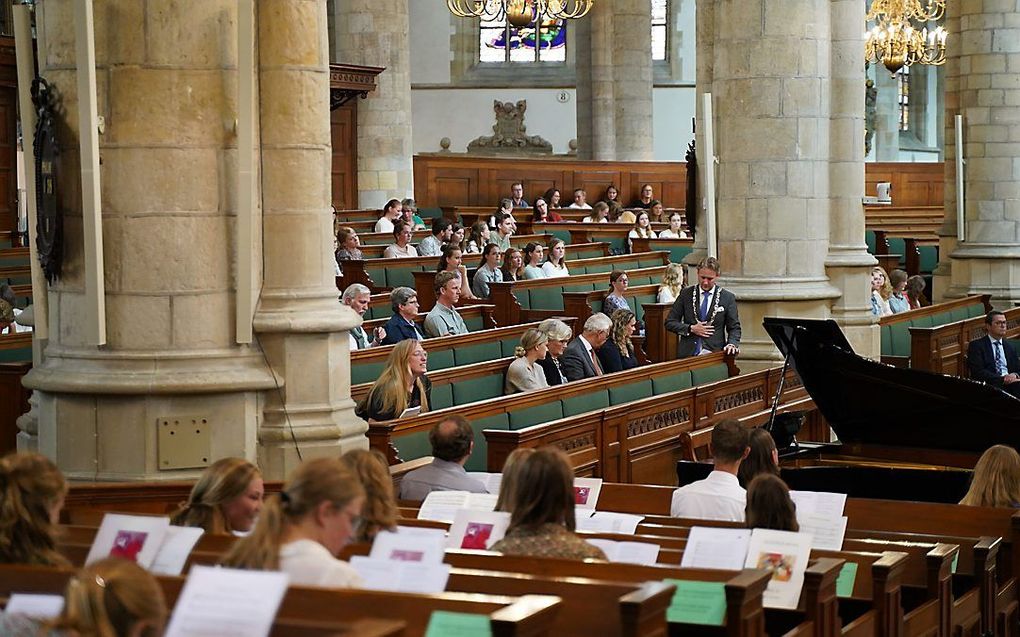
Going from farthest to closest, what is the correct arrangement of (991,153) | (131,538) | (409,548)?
(991,153), (131,538), (409,548)

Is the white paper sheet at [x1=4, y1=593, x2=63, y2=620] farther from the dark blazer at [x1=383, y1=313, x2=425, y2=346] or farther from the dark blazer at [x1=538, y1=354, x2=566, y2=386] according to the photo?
the dark blazer at [x1=383, y1=313, x2=425, y2=346]

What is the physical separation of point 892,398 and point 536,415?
1883mm

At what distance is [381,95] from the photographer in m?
21.7

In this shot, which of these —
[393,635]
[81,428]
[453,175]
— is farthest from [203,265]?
[453,175]

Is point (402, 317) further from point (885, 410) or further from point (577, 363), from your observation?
point (885, 410)

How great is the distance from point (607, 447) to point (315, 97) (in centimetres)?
283

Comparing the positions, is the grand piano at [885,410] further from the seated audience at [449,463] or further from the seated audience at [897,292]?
the seated audience at [897,292]

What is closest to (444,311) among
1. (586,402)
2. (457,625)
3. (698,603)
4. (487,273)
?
(586,402)

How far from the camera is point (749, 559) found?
186 inches

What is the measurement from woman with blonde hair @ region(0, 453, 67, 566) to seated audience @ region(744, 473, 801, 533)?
84.9 inches

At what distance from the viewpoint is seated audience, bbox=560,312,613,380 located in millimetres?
10078

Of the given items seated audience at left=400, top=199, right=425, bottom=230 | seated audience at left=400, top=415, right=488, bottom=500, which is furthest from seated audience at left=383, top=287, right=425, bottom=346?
seated audience at left=400, top=199, right=425, bottom=230

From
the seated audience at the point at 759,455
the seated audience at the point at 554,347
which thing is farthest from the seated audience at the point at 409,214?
the seated audience at the point at 759,455

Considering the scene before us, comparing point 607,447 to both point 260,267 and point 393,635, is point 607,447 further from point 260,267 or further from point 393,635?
point 393,635
